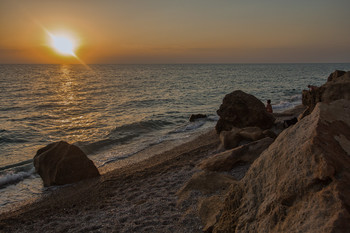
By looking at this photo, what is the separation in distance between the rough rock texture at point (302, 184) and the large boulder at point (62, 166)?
6.70m

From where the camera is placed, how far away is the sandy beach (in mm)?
5336

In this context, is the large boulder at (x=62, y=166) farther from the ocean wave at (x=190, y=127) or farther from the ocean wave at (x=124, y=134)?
the ocean wave at (x=190, y=127)

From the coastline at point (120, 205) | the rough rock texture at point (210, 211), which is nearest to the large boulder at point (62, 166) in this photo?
→ the coastline at point (120, 205)

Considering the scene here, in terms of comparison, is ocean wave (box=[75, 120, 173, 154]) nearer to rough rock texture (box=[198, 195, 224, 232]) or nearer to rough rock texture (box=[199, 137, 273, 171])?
rough rock texture (box=[199, 137, 273, 171])

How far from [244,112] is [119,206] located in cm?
759

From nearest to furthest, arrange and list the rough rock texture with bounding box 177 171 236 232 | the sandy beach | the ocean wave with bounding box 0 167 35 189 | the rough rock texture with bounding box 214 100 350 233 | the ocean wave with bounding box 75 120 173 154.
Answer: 1. the rough rock texture with bounding box 214 100 350 233
2. the rough rock texture with bounding box 177 171 236 232
3. the sandy beach
4. the ocean wave with bounding box 0 167 35 189
5. the ocean wave with bounding box 75 120 173 154

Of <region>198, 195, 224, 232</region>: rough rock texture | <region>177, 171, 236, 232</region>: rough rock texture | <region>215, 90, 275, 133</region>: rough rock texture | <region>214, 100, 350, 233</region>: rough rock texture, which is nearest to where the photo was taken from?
<region>214, 100, 350, 233</region>: rough rock texture

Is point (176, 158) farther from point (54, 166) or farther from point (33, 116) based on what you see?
point (33, 116)

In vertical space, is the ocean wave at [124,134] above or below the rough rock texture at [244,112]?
below

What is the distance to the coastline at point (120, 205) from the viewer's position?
17.6ft

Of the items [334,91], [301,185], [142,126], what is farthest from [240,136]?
[142,126]

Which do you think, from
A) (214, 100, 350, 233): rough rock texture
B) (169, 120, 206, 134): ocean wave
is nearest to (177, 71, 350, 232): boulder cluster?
(214, 100, 350, 233): rough rock texture

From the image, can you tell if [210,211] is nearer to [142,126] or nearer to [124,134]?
[124,134]

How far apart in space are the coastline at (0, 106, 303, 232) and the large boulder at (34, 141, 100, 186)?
0.40 metres
